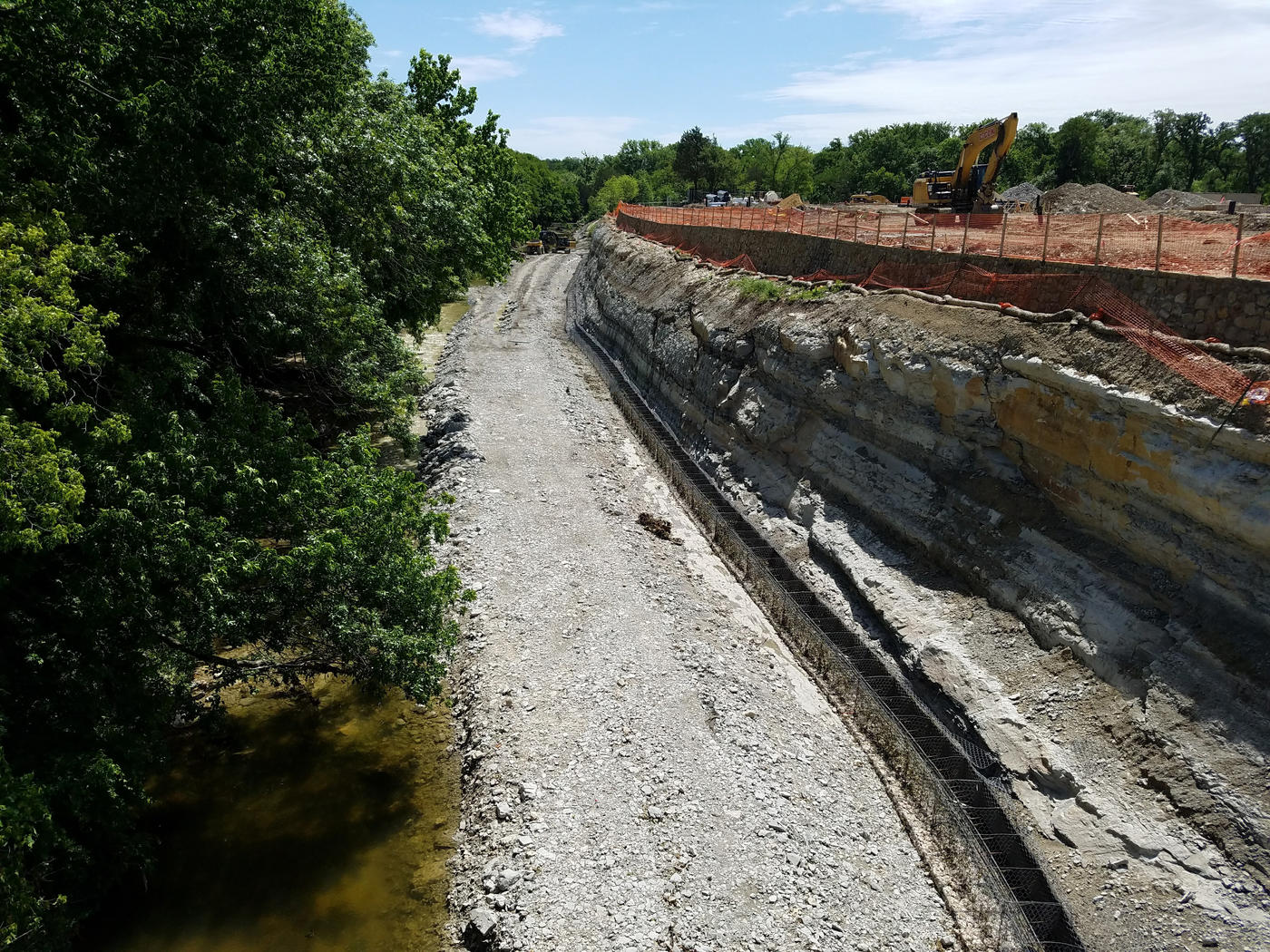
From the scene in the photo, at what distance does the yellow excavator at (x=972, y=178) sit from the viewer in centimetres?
3291

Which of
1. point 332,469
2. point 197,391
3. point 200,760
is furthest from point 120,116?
point 200,760

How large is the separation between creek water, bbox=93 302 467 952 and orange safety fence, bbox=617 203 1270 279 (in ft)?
63.6

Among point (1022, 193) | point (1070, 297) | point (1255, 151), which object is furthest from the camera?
point (1255, 151)

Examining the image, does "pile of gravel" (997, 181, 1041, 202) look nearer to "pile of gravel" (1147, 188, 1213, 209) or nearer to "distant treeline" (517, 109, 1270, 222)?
"pile of gravel" (1147, 188, 1213, 209)

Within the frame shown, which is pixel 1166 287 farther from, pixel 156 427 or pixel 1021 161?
pixel 1021 161

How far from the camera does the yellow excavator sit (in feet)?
108

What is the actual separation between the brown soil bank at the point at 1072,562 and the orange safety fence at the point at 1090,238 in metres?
2.58

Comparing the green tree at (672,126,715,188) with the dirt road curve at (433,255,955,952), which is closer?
the dirt road curve at (433,255,955,952)

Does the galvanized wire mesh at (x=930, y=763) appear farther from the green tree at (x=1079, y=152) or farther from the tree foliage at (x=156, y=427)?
the green tree at (x=1079, y=152)

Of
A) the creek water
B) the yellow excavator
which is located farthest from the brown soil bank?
the yellow excavator

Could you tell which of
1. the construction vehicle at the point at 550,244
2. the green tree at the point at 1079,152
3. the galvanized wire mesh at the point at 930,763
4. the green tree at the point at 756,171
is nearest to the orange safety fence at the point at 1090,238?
the galvanized wire mesh at the point at 930,763

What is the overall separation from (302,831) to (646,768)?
A: 21.9 feet

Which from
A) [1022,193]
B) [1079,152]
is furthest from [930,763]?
[1079,152]

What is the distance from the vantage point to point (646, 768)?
1581 cm
